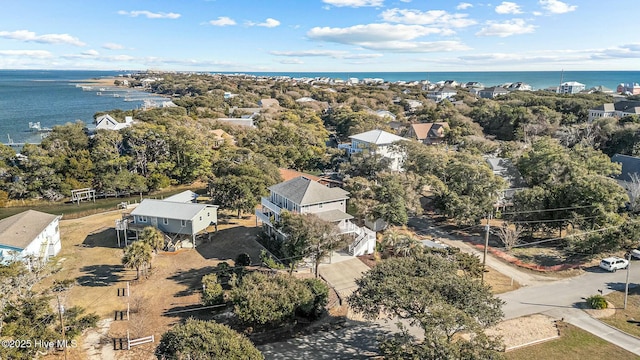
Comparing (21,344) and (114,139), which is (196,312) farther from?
(114,139)

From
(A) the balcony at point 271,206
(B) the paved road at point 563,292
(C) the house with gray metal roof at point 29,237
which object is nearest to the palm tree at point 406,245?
(B) the paved road at point 563,292

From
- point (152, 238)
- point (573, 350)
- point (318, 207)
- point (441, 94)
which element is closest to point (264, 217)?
point (318, 207)

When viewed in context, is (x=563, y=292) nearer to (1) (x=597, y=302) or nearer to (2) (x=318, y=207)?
(1) (x=597, y=302)

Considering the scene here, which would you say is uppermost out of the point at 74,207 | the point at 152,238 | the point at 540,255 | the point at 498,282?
the point at 152,238

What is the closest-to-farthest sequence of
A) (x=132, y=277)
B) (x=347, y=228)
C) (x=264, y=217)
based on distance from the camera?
(x=132, y=277)
(x=347, y=228)
(x=264, y=217)

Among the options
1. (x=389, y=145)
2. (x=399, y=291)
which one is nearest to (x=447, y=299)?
(x=399, y=291)

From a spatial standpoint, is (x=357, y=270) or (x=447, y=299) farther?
(x=357, y=270)
